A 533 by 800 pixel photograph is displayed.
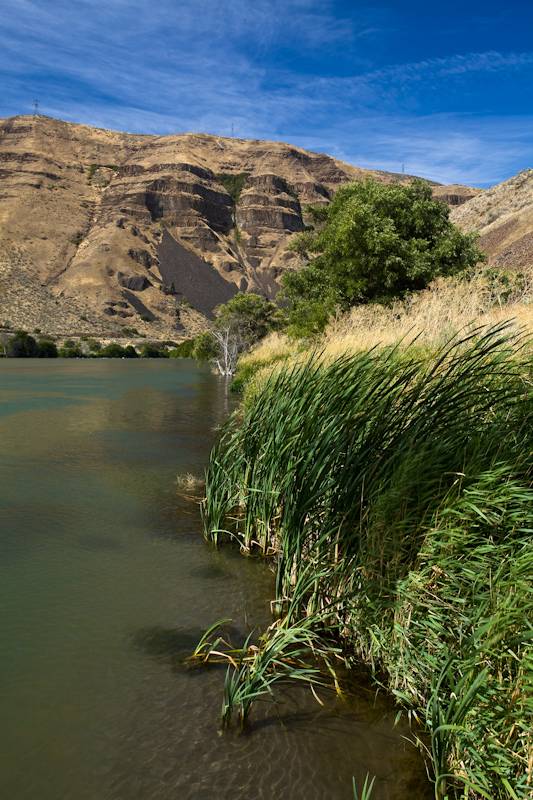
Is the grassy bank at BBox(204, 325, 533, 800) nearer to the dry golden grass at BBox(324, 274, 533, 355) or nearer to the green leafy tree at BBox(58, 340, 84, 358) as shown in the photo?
the dry golden grass at BBox(324, 274, 533, 355)

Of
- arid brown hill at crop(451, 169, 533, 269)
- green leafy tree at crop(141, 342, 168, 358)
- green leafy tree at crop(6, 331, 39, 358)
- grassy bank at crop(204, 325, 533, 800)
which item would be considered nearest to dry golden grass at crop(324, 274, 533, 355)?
grassy bank at crop(204, 325, 533, 800)

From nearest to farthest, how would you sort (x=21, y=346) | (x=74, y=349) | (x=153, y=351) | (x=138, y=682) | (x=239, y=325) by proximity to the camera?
(x=138, y=682) → (x=239, y=325) → (x=21, y=346) → (x=74, y=349) → (x=153, y=351)

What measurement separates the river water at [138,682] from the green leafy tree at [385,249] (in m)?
15.3

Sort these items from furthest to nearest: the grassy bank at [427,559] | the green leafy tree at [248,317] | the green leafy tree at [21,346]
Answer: the green leafy tree at [21,346] < the green leafy tree at [248,317] < the grassy bank at [427,559]

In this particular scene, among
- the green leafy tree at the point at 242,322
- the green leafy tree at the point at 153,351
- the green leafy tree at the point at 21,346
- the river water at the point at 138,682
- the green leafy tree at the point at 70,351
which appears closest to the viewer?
the river water at the point at 138,682

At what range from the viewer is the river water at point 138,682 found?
3.54 m

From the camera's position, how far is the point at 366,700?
4266 mm

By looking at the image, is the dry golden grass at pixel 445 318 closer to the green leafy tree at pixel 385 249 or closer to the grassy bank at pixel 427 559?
the grassy bank at pixel 427 559

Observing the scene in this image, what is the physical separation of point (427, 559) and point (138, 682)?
2.52 m

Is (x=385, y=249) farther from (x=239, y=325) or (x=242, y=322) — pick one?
(x=239, y=325)

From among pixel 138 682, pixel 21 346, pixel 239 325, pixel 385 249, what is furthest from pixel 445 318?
pixel 21 346

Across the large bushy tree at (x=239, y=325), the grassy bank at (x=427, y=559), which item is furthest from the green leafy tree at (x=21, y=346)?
the grassy bank at (x=427, y=559)

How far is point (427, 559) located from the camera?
4188 mm

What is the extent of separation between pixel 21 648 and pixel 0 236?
17305 cm
